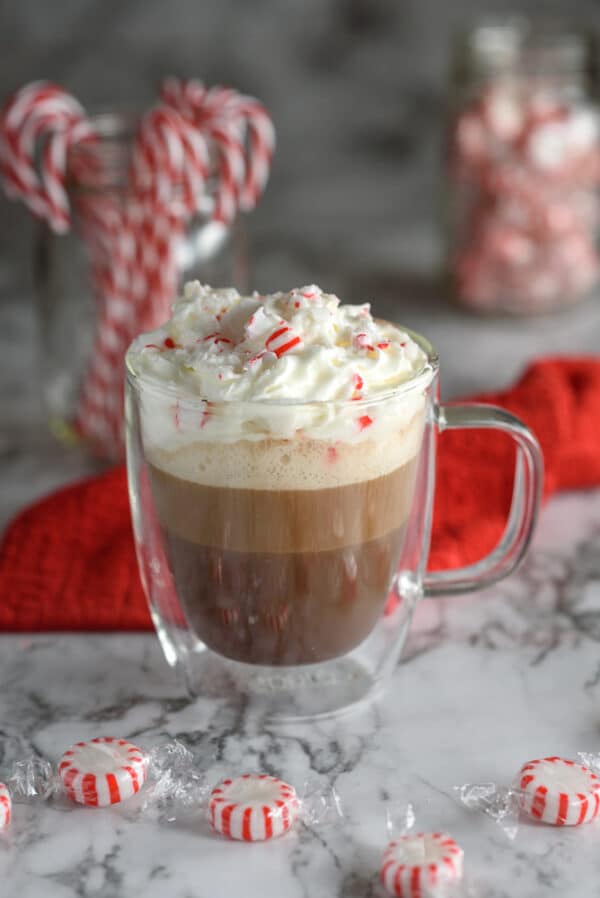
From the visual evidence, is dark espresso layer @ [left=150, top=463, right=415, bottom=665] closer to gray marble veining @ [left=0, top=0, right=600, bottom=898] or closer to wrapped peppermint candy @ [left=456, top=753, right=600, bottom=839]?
gray marble veining @ [left=0, top=0, right=600, bottom=898]

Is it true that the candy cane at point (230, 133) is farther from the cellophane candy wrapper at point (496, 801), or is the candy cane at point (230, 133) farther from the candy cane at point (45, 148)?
the cellophane candy wrapper at point (496, 801)

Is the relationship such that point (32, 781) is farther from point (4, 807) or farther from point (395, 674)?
point (395, 674)

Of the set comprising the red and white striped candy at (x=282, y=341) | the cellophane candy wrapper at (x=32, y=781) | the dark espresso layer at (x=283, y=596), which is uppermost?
the red and white striped candy at (x=282, y=341)

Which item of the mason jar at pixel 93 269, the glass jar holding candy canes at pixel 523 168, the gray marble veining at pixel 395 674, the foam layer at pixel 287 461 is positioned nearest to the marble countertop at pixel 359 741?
the gray marble veining at pixel 395 674

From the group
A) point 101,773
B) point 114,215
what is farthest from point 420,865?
point 114,215

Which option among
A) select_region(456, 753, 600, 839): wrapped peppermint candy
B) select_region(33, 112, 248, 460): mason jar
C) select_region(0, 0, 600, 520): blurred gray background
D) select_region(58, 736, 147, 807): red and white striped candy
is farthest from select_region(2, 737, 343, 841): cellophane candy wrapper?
select_region(0, 0, 600, 520): blurred gray background

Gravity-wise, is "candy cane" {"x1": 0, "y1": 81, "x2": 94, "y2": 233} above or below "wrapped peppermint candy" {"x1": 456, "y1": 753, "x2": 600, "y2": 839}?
above

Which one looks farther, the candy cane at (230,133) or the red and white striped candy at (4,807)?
the candy cane at (230,133)
